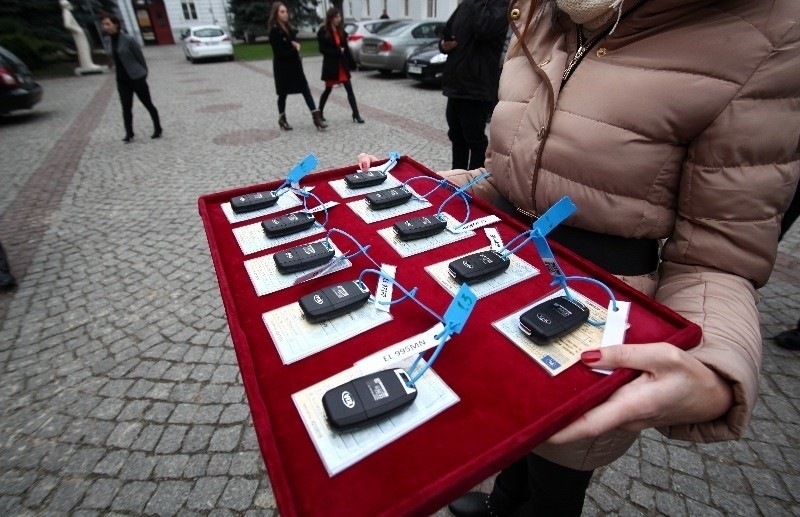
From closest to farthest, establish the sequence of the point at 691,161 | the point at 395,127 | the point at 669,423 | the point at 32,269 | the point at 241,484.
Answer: the point at 669,423 → the point at 691,161 → the point at 241,484 → the point at 32,269 → the point at 395,127

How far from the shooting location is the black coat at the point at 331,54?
664 centimetres

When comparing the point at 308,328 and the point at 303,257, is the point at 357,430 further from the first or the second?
the point at 303,257

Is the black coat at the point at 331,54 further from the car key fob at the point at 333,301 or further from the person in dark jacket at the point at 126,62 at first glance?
the car key fob at the point at 333,301

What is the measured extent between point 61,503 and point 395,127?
6331 millimetres

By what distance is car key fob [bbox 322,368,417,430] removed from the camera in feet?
1.97

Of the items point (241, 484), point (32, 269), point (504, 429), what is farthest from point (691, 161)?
point (32, 269)

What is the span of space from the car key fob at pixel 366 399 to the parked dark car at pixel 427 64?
9.78 metres

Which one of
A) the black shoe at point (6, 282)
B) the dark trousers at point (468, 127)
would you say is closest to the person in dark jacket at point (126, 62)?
the black shoe at point (6, 282)

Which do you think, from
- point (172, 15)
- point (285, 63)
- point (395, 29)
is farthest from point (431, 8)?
point (172, 15)

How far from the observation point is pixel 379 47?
1093 cm

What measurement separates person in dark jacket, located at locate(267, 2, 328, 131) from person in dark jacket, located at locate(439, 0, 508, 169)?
3.29m

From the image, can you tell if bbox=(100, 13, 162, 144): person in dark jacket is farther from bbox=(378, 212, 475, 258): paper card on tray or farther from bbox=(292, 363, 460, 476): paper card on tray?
bbox=(292, 363, 460, 476): paper card on tray

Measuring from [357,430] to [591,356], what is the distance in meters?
0.42

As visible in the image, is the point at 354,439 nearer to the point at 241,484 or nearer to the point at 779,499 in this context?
the point at 241,484
